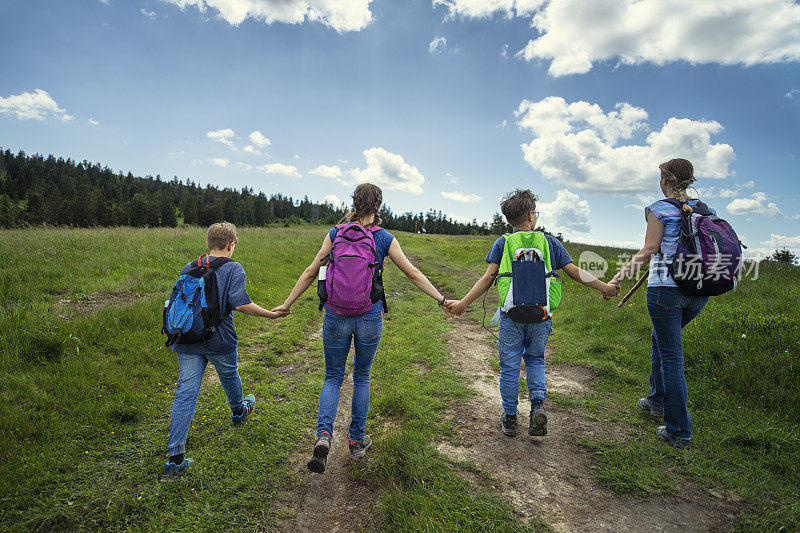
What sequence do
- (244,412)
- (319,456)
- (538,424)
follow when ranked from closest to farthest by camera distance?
Result: (319,456)
(538,424)
(244,412)

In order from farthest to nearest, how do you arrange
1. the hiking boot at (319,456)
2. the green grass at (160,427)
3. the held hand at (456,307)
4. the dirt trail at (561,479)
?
the held hand at (456,307) < the hiking boot at (319,456) < the green grass at (160,427) < the dirt trail at (561,479)

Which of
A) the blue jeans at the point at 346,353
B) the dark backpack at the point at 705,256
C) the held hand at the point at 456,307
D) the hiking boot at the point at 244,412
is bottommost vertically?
the hiking boot at the point at 244,412

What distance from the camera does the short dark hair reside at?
12.6ft

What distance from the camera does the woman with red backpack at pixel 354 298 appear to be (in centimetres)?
315

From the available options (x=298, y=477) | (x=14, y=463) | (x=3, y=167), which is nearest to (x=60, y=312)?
(x=14, y=463)

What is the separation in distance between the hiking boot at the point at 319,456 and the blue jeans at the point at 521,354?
6.54 feet

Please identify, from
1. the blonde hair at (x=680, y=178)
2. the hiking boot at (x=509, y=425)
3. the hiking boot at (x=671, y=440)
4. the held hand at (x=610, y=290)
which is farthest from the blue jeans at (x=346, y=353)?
the blonde hair at (x=680, y=178)

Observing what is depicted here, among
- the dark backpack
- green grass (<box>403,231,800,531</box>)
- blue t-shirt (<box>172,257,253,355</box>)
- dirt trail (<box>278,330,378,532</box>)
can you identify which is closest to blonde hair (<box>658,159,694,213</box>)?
the dark backpack

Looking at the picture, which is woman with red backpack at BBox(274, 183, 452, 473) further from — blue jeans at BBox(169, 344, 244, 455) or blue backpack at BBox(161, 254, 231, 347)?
blue jeans at BBox(169, 344, 244, 455)

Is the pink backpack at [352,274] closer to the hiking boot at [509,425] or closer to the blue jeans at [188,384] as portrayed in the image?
Result: the blue jeans at [188,384]

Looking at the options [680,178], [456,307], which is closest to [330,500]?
[456,307]

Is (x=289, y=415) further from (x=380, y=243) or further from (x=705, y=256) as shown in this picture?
(x=705, y=256)

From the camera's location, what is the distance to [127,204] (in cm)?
7856

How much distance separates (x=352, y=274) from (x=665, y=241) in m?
3.18
